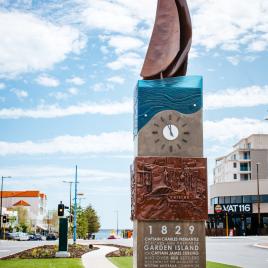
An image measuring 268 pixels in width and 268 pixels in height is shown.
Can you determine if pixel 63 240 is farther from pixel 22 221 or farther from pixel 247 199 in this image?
pixel 22 221

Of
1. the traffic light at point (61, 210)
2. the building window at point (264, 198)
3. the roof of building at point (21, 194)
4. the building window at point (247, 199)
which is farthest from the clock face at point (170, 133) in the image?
the roof of building at point (21, 194)

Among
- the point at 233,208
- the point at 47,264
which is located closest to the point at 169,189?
the point at 47,264

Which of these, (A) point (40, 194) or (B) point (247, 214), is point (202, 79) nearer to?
(B) point (247, 214)

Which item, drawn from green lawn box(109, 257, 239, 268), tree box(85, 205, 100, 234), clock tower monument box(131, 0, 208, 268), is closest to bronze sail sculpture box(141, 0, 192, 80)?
clock tower monument box(131, 0, 208, 268)

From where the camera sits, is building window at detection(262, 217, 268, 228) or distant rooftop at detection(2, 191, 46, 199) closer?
building window at detection(262, 217, 268, 228)

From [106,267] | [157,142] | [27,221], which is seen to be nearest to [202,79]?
[157,142]

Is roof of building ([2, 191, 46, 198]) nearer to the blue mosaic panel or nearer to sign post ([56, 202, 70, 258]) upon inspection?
sign post ([56, 202, 70, 258])

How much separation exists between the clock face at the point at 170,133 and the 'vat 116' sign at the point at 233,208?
196ft

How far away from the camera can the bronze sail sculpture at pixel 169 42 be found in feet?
52.9

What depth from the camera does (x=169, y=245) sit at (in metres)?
15.0

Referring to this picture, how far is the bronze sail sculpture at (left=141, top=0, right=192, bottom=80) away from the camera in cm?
1612

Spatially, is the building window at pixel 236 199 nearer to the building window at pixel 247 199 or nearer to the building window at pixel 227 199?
the building window at pixel 227 199

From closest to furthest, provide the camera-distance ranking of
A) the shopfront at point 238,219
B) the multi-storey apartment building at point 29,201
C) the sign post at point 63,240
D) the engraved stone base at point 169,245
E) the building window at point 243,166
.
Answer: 1. the engraved stone base at point 169,245
2. the sign post at point 63,240
3. the shopfront at point 238,219
4. the building window at point 243,166
5. the multi-storey apartment building at point 29,201

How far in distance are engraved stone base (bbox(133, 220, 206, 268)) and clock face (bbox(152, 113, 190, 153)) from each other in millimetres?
2108
